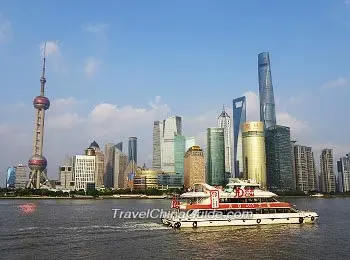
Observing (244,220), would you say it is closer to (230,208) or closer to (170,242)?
(230,208)

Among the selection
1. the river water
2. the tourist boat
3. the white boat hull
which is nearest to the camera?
the river water

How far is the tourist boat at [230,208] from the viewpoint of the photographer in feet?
220

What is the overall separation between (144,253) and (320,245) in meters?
24.7

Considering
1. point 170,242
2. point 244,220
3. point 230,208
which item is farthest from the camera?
point 244,220

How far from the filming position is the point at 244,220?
68.9 metres

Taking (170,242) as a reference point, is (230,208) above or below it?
above

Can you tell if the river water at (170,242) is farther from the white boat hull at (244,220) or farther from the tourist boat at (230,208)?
the tourist boat at (230,208)

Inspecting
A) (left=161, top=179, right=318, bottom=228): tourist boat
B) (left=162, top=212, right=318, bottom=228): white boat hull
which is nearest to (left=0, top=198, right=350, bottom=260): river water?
(left=162, top=212, right=318, bottom=228): white boat hull

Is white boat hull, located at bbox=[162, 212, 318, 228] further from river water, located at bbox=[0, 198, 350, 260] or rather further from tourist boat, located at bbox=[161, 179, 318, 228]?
river water, located at bbox=[0, 198, 350, 260]

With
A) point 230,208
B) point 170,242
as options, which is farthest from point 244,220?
point 170,242

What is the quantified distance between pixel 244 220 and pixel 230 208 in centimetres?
328

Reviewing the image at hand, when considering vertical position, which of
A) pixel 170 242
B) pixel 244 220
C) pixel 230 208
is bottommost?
pixel 170 242

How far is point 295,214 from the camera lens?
73.4 metres

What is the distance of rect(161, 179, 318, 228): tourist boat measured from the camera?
6706cm
